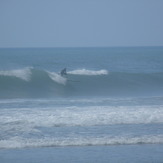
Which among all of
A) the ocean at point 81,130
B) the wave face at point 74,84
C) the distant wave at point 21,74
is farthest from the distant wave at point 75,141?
the distant wave at point 21,74

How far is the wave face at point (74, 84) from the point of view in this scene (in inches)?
868

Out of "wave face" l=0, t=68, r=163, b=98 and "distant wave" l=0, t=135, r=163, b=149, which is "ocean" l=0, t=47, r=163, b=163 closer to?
"distant wave" l=0, t=135, r=163, b=149

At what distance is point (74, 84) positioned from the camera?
25.0m

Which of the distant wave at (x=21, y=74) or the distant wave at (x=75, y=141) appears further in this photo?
the distant wave at (x=21, y=74)

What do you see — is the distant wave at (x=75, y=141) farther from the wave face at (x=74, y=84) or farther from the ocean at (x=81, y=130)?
the wave face at (x=74, y=84)

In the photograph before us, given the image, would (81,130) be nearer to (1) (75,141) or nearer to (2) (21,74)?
(1) (75,141)

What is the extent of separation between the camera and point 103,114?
1349cm

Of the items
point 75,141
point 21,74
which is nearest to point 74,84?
point 21,74

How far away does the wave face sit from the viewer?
2205 cm

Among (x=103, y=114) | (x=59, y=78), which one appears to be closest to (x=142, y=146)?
(x=103, y=114)

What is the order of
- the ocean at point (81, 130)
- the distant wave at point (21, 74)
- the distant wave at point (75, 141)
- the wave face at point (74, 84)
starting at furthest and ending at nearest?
the distant wave at point (21, 74) < the wave face at point (74, 84) < the distant wave at point (75, 141) < the ocean at point (81, 130)

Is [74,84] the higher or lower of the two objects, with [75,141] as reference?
higher

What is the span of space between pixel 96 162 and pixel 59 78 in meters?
17.3

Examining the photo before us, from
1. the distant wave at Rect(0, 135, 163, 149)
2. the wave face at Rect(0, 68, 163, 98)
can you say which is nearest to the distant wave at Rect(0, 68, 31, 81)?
the wave face at Rect(0, 68, 163, 98)
